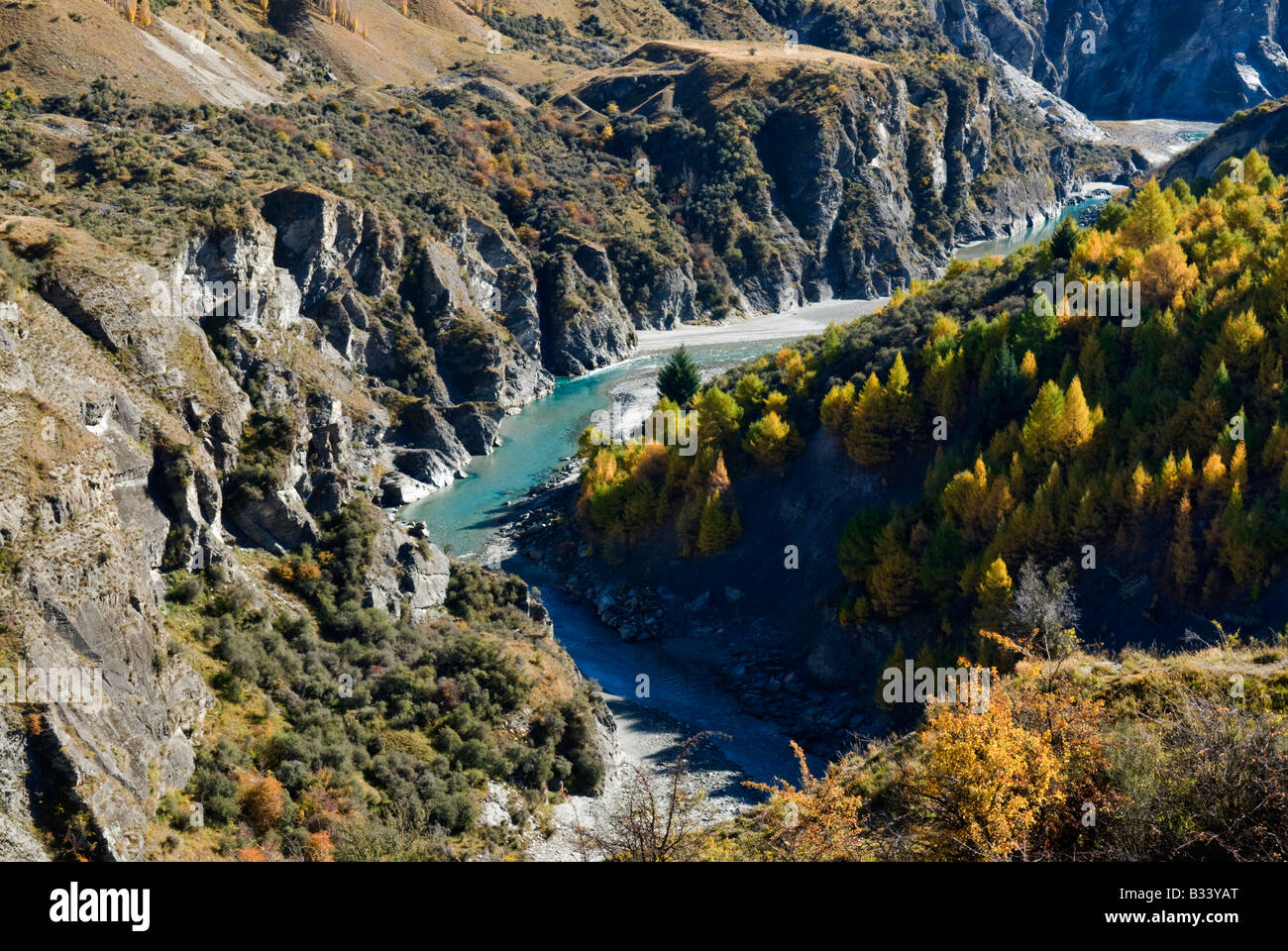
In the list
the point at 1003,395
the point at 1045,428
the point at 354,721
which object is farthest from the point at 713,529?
the point at 354,721

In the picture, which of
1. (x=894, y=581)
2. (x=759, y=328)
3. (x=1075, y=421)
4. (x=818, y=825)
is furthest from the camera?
(x=759, y=328)

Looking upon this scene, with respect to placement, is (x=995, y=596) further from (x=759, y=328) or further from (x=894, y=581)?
(x=759, y=328)

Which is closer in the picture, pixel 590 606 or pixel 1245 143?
pixel 590 606

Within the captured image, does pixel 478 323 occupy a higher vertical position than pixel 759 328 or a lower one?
lower

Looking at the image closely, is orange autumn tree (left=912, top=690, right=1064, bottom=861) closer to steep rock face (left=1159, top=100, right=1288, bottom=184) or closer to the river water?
the river water

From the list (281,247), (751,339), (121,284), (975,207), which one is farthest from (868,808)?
(975,207)

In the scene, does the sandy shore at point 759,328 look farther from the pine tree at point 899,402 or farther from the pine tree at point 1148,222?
the pine tree at point 899,402

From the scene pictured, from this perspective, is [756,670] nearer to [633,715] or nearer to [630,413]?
[633,715]
